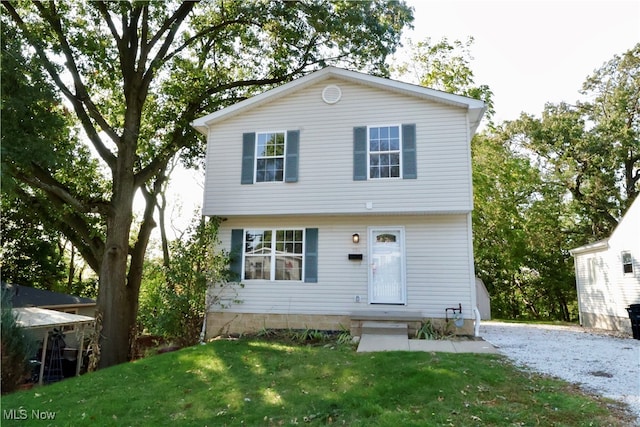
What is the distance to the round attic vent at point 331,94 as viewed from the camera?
11.0m

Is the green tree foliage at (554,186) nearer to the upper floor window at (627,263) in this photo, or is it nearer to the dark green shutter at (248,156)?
the upper floor window at (627,263)

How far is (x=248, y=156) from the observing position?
36.5ft

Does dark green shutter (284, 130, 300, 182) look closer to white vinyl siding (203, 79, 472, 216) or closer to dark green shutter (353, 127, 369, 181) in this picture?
white vinyl siding (203, 79, 472, 216)

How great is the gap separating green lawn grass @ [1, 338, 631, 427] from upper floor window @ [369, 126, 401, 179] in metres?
4.70

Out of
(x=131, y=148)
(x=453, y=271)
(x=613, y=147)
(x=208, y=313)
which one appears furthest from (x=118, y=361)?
(x=613, y=147)

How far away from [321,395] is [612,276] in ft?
39.7

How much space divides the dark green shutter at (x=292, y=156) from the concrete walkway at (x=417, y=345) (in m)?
4.48

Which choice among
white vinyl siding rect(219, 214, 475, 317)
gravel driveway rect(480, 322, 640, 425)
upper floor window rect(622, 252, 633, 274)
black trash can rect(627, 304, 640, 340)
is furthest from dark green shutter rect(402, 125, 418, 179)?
upper floor window rect(622, 252, 633, 274)

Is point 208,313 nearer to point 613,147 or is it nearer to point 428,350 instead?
point 428,350

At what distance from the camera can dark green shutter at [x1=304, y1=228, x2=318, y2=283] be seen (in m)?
10.4

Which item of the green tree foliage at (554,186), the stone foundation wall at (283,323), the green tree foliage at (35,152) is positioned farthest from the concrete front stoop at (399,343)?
the green tree foliage at (554,186)

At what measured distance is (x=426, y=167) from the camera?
10102mm

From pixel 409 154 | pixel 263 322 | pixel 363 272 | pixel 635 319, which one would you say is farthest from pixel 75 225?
pixel 635 319

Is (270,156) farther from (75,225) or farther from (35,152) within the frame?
(75,225)
